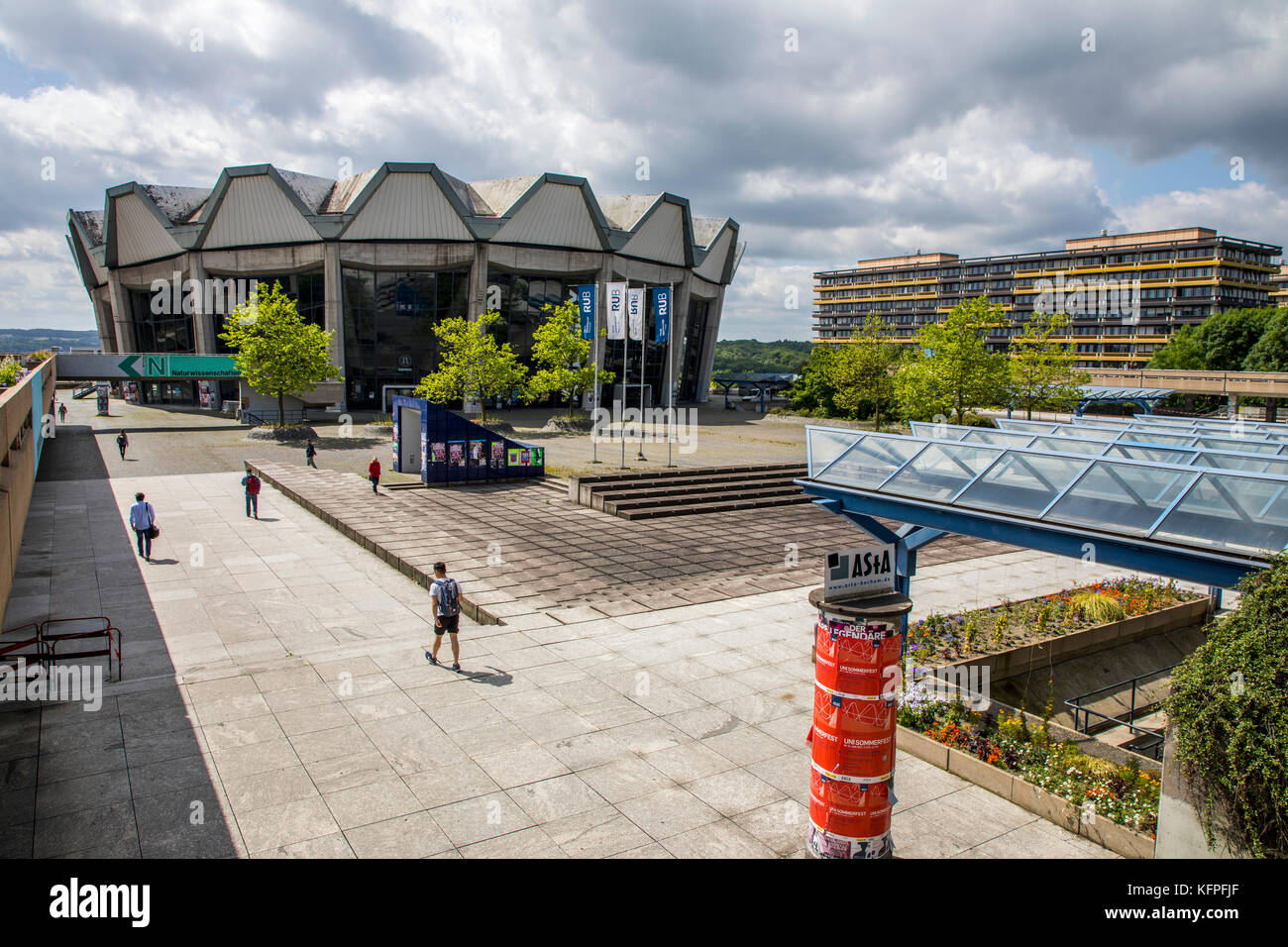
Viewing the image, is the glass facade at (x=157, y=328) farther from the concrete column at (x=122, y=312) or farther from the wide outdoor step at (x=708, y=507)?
the wide outdoor step at (x=708, y=507)

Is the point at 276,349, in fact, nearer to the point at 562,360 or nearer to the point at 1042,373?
the point at 562,360

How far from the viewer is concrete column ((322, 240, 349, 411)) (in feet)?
180

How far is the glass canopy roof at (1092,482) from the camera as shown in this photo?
8.20 m

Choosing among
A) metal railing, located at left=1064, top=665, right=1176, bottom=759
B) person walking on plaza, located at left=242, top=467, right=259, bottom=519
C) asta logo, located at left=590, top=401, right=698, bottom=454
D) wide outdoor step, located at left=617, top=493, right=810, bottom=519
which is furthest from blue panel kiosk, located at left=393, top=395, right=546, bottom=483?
metal railing, located at left=1064, top=665, right=1176, bottom=759

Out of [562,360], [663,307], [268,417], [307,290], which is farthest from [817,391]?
[307,290]

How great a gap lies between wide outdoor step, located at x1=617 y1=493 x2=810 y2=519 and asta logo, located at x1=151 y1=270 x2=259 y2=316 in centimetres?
4937

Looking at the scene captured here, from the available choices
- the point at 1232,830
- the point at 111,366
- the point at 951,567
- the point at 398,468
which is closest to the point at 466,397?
the point at 398,468

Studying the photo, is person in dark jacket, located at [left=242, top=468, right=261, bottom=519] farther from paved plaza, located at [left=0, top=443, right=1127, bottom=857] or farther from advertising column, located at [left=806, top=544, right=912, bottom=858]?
advertising column, located at [left=806, top=544, right=912, bottom=858]

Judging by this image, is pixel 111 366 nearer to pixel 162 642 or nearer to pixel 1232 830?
pixel 162 642

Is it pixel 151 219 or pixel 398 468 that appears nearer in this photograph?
pixel 398 468

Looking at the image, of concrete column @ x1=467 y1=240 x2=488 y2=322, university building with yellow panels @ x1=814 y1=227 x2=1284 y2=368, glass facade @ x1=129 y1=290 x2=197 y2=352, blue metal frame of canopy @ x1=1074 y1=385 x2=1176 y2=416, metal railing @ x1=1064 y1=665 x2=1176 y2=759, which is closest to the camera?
metal railing @ x1=1064 y1=665 x2=1176 y2=759

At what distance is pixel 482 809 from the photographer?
298 inches
